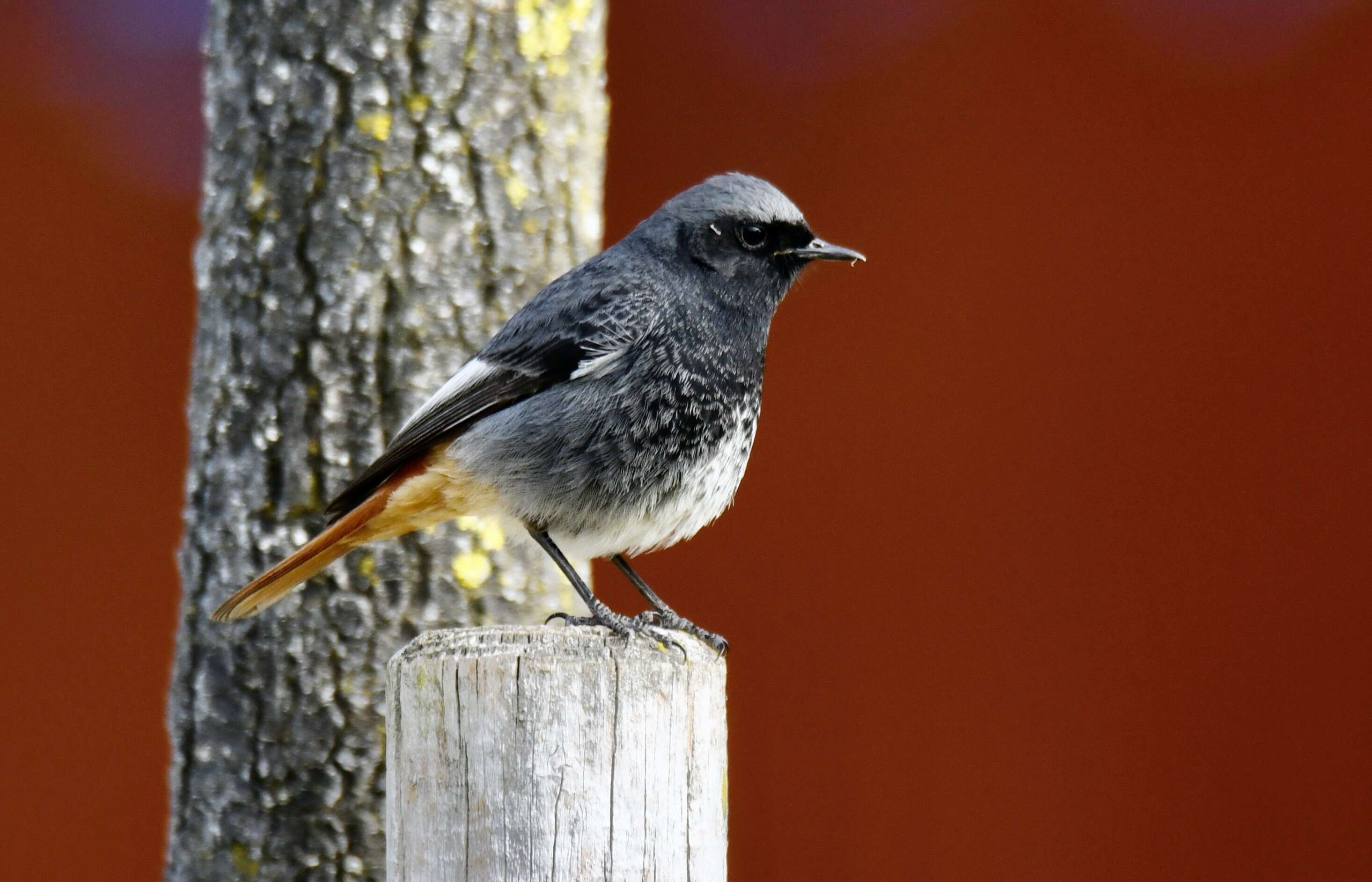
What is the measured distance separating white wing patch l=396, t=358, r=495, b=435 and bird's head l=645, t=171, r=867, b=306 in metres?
0.60

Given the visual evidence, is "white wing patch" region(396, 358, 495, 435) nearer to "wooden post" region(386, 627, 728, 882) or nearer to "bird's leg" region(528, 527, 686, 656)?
"bird's leg" region(528, 527, 686, 656)

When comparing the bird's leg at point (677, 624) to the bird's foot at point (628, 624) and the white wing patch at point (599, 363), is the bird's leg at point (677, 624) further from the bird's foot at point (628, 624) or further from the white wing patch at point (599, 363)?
the white wing patch at point (599, 363)

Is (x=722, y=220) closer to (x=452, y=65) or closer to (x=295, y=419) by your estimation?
(x=452, y=65)

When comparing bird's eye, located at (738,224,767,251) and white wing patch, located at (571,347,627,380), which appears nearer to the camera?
white wing patch, located at (571,347,627,380)

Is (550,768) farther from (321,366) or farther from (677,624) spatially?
(321,366)

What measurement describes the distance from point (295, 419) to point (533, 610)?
918mm

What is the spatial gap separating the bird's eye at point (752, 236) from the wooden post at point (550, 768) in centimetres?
154

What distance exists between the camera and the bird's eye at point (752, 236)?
12.4ft

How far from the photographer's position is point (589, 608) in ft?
12.1

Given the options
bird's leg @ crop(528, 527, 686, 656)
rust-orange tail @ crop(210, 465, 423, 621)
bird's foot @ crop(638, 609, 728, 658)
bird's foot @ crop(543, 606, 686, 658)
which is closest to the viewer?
bird's foot @ crop(543, 606, 686, 658)

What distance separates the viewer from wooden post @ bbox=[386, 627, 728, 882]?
2.41m

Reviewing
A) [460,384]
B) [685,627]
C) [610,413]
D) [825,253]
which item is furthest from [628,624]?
[825,253]

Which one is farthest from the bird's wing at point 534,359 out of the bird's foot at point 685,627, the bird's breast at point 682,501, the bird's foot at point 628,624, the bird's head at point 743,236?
the bird's foot at point 685,627

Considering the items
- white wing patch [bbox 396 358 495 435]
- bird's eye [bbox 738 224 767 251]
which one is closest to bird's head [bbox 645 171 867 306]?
bird's eye [bbox 738 224 767 251]
